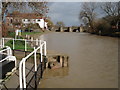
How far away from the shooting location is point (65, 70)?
9867 millimetres

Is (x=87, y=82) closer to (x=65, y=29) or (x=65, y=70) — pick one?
(x=65, y=70)

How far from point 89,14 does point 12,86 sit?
198 ft

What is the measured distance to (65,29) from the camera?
82.5m

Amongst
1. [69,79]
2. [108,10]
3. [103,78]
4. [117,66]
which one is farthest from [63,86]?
[108,10]

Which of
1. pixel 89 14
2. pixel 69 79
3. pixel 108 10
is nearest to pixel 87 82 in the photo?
pixel 69 79

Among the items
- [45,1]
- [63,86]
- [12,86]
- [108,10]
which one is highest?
[108,10]

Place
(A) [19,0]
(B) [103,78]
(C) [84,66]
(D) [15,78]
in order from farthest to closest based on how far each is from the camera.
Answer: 1. (A) [19,0]
2. (C) [84,66]
3. (B) [103,78]
4. (D) [15,78]

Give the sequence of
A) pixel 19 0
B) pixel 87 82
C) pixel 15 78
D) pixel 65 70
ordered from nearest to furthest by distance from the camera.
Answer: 1. pixel 15 78
2. pixel 87 82
3. pixel 65 70
4. pixel 19 0

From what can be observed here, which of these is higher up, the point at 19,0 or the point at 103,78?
the point at 19,0

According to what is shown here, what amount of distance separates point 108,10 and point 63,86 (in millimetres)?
44694

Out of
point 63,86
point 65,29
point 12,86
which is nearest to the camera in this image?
point 12,86

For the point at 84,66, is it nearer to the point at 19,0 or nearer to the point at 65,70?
the point at 65,70

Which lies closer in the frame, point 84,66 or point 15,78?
point 15,78

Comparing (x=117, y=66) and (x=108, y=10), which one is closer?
(x=117, y=66)
